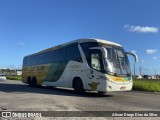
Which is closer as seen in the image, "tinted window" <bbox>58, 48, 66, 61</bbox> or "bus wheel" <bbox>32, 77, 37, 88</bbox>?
"tinted window" <bbox>58, 48, 66, 61</bbox>

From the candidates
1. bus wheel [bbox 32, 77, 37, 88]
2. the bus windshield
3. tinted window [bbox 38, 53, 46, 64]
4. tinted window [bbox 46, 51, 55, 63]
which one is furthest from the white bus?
bus wheel [bbox 32, 77, 37, 88]

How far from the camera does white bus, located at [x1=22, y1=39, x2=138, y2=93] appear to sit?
59.5 ft

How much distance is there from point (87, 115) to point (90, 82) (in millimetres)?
8269

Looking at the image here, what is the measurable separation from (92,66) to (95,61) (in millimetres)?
365

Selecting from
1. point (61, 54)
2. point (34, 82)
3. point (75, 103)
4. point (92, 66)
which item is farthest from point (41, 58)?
point (75, 103)

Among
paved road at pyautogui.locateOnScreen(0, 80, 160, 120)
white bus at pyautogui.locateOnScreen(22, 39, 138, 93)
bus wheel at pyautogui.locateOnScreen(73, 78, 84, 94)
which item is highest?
white bus at pyautogui.locateOnScreen(22, 39, 138, 93)

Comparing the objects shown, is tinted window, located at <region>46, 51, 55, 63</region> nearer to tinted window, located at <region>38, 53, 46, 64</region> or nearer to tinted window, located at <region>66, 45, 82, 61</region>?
tinted window, located at <region>38, 53, 46, 64</region>

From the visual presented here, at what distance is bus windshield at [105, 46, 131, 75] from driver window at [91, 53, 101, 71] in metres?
0.54

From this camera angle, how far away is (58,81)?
24.1m

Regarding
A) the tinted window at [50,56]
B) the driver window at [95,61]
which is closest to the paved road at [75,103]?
the driver window at [95,61]

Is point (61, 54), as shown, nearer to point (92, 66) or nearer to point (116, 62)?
point (92, 66)

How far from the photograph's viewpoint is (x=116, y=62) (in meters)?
18.6

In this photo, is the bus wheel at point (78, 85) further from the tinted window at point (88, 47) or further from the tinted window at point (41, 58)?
the tinted window at point (41, 58)

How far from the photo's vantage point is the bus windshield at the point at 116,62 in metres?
18.2
